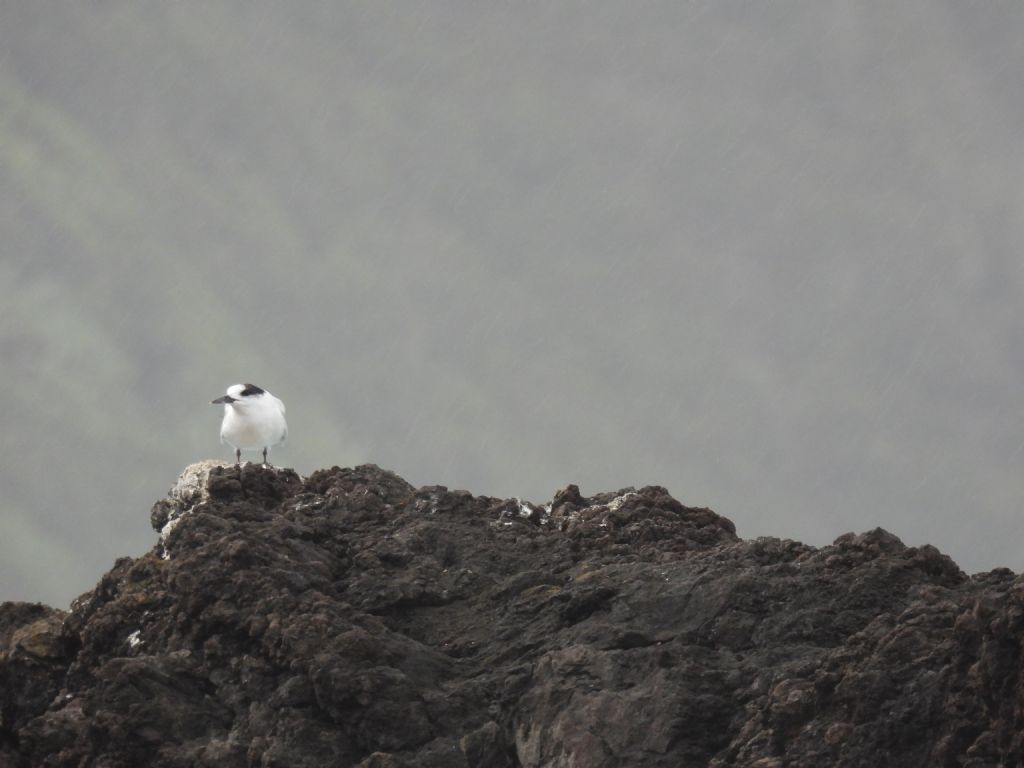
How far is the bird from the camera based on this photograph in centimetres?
2388

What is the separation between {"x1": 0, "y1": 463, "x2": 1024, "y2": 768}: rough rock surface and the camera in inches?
401

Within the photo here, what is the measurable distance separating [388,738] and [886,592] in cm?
465

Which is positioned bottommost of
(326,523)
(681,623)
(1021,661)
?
(1021,661)

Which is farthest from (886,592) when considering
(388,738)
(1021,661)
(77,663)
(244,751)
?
(77,663)

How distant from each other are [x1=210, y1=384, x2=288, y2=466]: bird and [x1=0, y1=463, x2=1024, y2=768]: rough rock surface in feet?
29.7

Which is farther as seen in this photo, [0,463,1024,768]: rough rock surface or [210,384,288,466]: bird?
[210,384,288,466]: bird

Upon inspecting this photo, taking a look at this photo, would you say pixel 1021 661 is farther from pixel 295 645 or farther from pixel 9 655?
pixel 9 655

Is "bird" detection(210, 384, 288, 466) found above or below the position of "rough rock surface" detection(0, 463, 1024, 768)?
above

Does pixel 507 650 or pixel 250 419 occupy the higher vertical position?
pixel 250 419

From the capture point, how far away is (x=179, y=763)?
1170 cm

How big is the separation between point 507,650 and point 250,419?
12473 mm

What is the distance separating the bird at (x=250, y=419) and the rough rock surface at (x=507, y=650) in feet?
29.7

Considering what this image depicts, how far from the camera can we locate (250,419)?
78.2 feet

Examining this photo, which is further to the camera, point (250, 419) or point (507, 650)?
point (250, 419)
